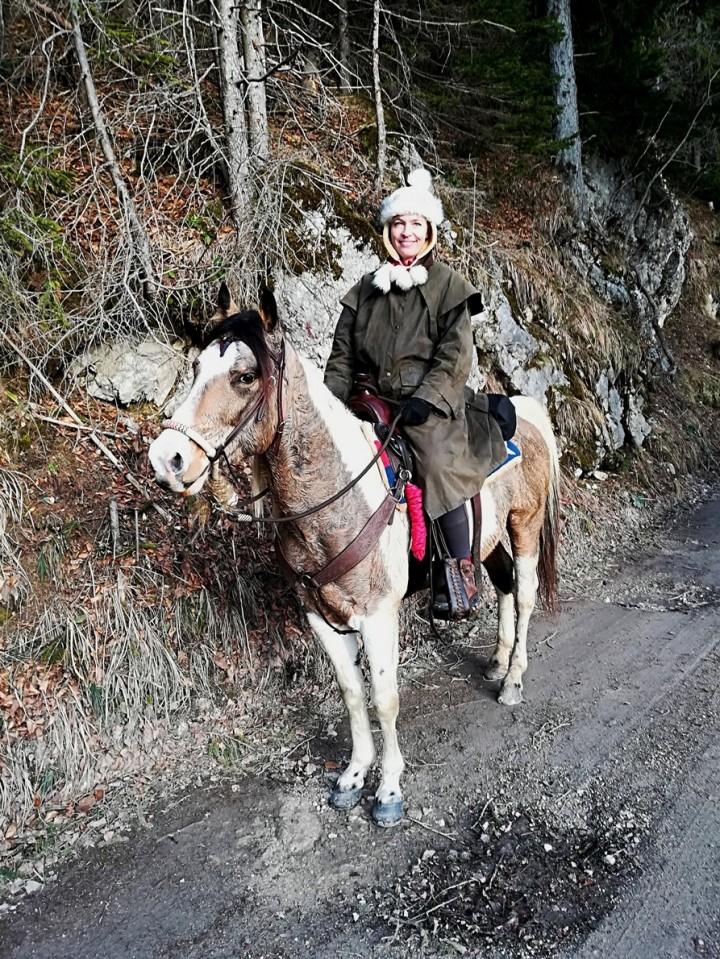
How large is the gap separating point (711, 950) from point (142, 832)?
109 inches

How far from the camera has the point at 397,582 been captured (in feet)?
11.0

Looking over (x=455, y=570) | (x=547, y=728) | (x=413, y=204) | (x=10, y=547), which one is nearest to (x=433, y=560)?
(x=455, y=570)

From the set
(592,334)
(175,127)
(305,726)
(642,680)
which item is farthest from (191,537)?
(592,334)

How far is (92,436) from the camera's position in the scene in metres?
4.63

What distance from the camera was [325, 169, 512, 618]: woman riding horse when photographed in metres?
3.33

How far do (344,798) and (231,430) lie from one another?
228 centimetres

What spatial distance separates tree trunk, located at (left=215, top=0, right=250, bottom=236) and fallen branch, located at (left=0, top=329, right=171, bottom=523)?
242 cm

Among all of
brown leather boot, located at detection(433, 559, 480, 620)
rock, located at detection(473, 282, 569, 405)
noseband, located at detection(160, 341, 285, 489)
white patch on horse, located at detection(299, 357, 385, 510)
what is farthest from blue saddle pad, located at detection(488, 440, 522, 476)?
rock, located at detection(473, 282, 569, 405)

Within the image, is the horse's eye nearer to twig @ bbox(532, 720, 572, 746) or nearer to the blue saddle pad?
the blue saddle pad

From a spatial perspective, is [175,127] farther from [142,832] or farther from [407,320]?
[142,832]

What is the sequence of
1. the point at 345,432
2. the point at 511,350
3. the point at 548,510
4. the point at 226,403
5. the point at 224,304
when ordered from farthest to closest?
the point at 511,350, the point at 548,510, the point at 345,432, the point at 224,304, the point at 226,403

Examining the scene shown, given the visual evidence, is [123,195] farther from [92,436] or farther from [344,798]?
[344,798]

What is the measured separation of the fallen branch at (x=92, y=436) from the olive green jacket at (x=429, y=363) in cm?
174

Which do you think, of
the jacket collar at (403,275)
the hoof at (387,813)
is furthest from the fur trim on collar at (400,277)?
the hoof at (387,813)
